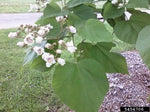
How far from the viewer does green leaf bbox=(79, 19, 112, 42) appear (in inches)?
13.0

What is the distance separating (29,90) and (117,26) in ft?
4.87

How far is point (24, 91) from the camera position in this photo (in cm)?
180

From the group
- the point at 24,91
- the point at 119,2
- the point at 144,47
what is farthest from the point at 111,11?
the point at 24,91

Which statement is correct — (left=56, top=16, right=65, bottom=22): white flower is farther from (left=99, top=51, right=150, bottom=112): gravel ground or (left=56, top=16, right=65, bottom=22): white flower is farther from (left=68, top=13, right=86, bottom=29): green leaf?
(left=99, top=51, right=150, bottom=112): gravel ground

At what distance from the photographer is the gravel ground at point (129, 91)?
152 cm

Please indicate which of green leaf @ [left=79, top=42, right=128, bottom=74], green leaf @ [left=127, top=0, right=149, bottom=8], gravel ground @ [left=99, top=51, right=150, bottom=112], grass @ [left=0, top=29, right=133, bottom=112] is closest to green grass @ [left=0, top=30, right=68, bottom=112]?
grass @ [left=0, top=29, right=133, bottom=112]

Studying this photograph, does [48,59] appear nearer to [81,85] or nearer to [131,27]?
[81,85]

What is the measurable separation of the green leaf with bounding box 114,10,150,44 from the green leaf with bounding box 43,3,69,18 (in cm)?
10

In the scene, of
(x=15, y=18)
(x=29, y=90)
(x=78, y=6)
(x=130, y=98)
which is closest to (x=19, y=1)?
(x=15, y=18)

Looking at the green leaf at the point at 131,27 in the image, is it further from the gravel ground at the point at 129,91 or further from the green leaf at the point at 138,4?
the gravel ground at the point at 129,91

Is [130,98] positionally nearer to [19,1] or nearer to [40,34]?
[40,34]

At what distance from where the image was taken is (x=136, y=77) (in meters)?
1.89

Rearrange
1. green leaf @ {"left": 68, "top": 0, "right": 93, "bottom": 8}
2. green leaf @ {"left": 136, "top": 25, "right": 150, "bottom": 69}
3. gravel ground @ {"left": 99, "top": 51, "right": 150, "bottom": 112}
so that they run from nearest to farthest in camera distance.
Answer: green leaf @ {"left": 136, "top": 25, "right": 150, "bottom": 69}
green leaf @ {"left": 68, "top": 0, "right": 93, "bottom": 8}
gravel ground @ {"left": 99, "top": 51, "right": 150, "bottom": 112}

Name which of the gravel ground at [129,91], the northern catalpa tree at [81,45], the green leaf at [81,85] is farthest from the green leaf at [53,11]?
the gravel ground at [129,91]
